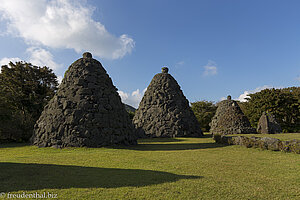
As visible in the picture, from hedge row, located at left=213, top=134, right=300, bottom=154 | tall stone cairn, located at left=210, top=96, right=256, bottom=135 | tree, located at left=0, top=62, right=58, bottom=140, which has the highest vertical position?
tree, located at left=0, top=62, right=58, bottom=140

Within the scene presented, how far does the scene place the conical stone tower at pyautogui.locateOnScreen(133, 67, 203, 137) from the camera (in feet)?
70.4

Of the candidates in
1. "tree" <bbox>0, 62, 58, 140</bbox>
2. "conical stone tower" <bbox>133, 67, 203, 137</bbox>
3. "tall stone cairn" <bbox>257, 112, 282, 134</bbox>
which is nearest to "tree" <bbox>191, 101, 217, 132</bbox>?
"tall stone cairn" <bbox>257, 112, 282, 134</bbox>

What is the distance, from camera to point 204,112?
3747cm

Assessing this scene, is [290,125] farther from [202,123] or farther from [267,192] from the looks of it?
[267,192]

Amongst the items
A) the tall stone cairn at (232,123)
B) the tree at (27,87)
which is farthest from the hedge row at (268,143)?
the tree at (27,87)

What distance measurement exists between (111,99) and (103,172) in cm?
795

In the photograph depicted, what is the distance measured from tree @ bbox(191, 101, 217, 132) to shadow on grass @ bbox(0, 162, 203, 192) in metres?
32.7

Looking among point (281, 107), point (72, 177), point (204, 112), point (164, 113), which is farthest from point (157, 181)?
point (204, 112)

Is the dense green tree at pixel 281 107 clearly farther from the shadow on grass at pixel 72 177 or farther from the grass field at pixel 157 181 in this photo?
the shadow on grass at pixel 72 177

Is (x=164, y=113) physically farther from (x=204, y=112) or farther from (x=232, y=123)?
(x=204, y=112)

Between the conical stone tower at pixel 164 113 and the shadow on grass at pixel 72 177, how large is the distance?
51.6ft

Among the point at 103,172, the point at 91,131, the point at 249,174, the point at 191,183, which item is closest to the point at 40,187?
the point at 103,172

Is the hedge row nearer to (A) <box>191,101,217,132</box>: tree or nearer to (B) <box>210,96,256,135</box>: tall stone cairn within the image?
(B) <box>210,96,256,135</box>: tall stone cairn

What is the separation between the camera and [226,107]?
25.6 m
